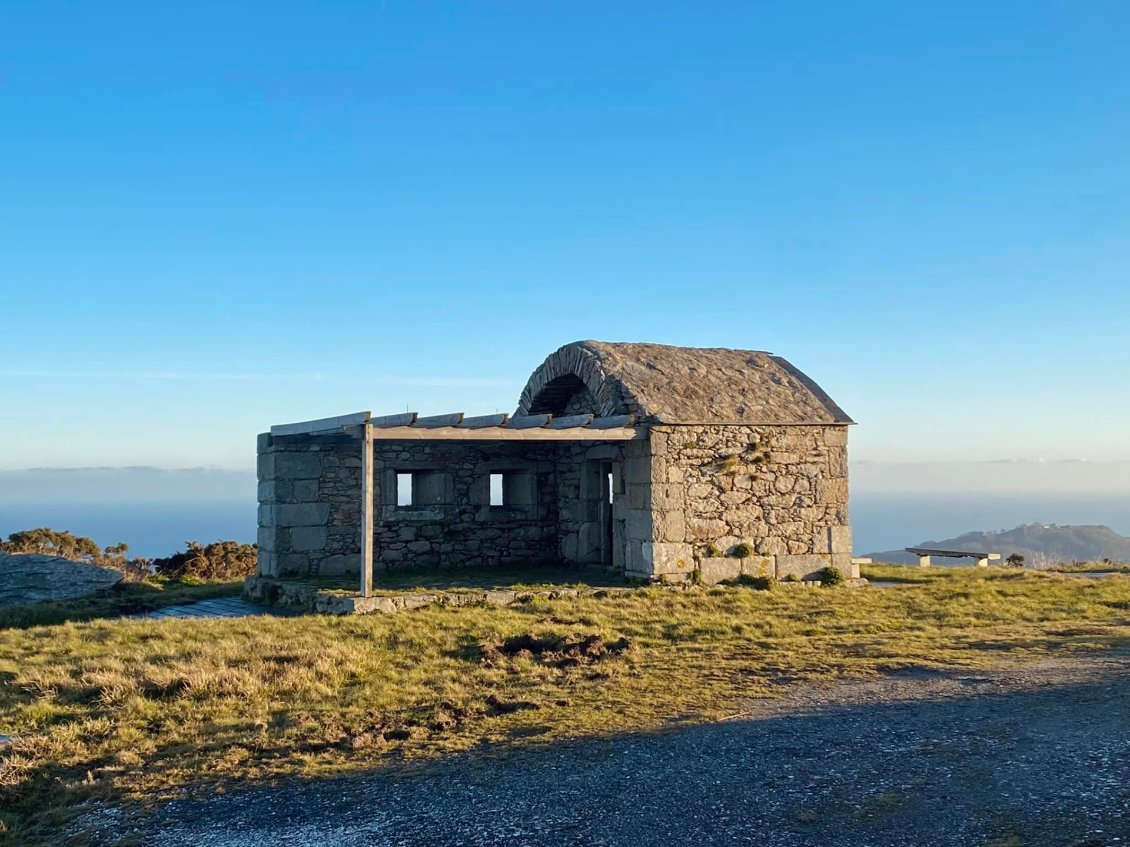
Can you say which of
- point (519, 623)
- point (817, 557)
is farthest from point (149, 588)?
point (817, 557)

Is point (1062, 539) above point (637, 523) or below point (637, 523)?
below

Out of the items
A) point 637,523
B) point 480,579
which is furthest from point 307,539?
point 637,523

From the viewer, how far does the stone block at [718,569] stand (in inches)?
611

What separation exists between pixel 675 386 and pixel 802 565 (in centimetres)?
362

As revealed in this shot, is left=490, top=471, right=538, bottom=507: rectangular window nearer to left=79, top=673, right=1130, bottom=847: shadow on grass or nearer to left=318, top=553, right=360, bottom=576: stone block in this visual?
left=318, top=553, right=360, bottom=576: stone block

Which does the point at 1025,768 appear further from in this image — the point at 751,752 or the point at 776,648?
the point at 776,648

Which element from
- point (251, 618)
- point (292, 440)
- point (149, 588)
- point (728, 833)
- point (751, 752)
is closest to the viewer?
point (728, 833)

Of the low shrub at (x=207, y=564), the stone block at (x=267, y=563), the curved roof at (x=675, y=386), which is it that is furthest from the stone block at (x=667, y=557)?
the low shrub at (x=207, y=564)

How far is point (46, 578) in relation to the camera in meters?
16.8

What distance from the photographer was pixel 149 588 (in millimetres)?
17500

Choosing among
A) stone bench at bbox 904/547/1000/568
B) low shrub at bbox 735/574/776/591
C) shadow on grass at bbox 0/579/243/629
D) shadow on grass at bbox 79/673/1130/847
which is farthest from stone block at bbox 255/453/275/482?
stone bench at bbox 904/547/1000/568

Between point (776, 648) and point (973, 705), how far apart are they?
2.89 meters

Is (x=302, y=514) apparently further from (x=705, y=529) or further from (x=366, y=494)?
(x=705, y=529)

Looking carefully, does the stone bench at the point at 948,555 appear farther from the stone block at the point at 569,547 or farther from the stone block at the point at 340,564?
the stone block at the point at 340,564
